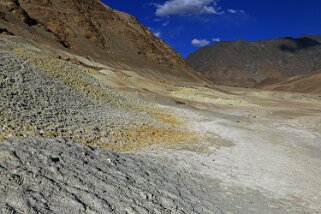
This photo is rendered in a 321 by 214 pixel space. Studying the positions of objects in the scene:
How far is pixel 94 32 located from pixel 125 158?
87337 mm

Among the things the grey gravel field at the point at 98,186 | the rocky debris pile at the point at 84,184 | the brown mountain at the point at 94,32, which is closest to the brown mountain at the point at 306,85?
the brown mountain at the point at 94,32

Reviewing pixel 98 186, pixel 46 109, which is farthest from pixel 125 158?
pixel 46 109

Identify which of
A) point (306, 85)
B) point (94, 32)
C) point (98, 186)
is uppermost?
point (306, 85)

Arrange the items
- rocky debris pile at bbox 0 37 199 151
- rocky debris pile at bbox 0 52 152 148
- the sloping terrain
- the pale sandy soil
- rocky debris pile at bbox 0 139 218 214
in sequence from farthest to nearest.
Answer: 1. the sloping terrain
2. rocky debris pile at bbox 0 37 199 151
3. rocky debris pile at bbox 0 52 152 148
4. the pale sandy soil
5. rocky debris pile at bbox 0 139 218 214

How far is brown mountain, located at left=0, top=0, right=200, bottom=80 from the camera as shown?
7388 centimetres

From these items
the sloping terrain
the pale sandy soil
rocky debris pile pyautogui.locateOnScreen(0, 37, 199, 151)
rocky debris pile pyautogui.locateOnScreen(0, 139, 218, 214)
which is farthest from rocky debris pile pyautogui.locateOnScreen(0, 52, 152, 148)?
the sloping terrain

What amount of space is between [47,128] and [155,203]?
5131 millimetres

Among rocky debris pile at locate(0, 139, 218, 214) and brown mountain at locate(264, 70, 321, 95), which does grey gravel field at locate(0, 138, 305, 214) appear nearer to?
rocky debris pile at locate(0, 139, 218, 214)

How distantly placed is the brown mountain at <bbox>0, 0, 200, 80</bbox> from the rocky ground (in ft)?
155

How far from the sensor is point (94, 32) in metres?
95.2

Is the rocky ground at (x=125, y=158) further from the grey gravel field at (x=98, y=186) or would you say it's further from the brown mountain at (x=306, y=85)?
the brown mountain at (x=306, y=85)

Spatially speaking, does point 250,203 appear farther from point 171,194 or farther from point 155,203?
point 155,203

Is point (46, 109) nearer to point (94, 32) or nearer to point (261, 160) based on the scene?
point (261, 160)

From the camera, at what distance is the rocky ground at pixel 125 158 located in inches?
307
